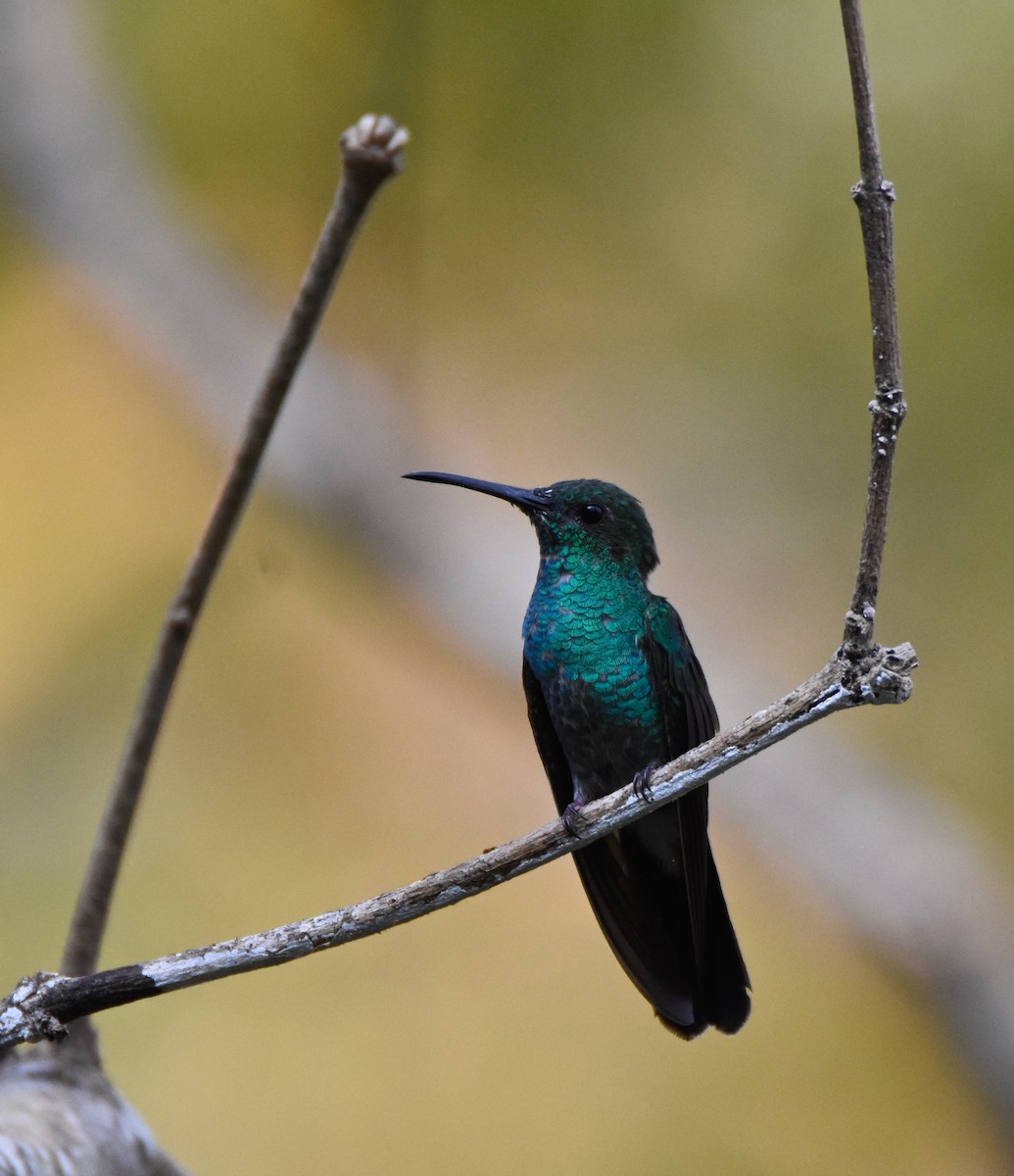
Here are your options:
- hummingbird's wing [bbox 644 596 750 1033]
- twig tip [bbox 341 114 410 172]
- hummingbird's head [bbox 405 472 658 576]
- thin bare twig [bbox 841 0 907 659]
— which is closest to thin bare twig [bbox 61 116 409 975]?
twig tip [bbox 341 114 410 172]

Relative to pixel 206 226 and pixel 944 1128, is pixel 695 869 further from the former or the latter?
pixel 206 226

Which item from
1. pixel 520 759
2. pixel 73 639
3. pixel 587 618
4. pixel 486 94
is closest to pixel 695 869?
pixel 587 618

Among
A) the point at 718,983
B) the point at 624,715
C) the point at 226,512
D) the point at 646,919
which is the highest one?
the point at 226,512

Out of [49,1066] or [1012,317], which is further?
[1012,317]

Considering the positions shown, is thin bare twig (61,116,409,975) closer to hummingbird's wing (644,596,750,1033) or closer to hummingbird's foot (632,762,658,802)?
hummingbird's foot (632,762,658,802)

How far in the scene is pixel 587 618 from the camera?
1875mm

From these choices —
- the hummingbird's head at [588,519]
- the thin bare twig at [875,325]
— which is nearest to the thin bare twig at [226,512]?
the thin bare twig at [875,325]

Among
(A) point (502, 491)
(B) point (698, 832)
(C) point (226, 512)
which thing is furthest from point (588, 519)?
(C) point (226, 512)

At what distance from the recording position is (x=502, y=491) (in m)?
1.87

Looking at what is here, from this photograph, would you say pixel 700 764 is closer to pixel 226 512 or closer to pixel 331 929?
pixel 331 929

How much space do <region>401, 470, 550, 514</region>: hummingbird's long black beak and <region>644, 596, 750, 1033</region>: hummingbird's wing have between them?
0.83ft

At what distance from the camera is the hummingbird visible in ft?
5.47

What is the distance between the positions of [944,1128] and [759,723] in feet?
10.8

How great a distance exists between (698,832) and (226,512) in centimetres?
73
